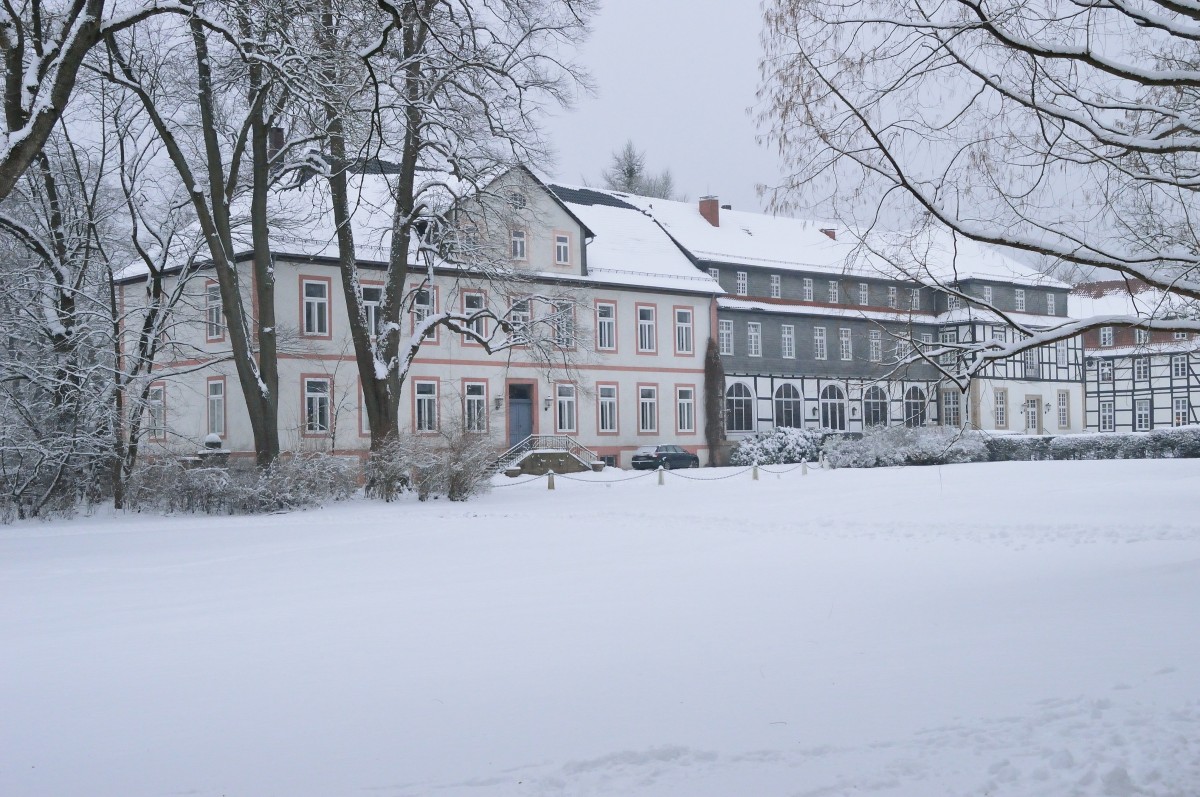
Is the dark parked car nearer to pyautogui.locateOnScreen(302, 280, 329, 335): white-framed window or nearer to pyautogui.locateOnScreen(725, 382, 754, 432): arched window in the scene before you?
pyautogui.locateOnScreen(725, 382, 754, 432): arched window

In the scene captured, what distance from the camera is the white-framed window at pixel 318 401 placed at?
30484mm

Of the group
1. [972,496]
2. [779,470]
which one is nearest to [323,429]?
[779,470]

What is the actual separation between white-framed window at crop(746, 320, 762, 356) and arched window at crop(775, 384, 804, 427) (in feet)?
5.92

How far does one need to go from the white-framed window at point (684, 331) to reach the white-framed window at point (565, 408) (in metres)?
4.89

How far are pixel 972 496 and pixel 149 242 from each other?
18.0 m

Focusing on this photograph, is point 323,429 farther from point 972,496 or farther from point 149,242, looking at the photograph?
point 972,496

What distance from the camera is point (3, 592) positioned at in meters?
11.2

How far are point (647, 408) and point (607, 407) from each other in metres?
1.67

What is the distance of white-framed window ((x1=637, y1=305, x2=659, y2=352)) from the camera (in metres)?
38.6

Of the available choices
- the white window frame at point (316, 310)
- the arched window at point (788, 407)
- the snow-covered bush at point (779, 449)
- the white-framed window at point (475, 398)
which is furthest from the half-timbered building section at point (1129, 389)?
the white window frame at point (316, 310)

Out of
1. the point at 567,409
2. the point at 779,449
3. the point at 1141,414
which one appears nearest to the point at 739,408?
the point at 779,449

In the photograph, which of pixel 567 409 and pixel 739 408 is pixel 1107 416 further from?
pixel 567 409

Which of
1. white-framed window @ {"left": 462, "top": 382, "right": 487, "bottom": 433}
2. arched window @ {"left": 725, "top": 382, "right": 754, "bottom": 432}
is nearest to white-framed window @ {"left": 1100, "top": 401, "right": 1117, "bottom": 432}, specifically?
arched window @ {"left": 725, "top": 382, "right": 754, "bottom": 432}

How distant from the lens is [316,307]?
30.9 meters
